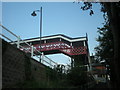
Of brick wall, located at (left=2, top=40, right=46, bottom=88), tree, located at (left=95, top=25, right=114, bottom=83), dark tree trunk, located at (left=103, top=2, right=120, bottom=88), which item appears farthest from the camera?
tree, located at (left=95, top=25, right=114, bottom=83)

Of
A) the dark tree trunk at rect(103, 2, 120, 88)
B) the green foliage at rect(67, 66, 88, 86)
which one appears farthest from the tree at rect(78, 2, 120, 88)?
the green foliage at rect(67, 66, 88, 86)

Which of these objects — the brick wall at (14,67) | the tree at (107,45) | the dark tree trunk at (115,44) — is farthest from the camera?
the tree at (107,45)

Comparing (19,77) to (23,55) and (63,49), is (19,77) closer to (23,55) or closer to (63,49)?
(23,55)

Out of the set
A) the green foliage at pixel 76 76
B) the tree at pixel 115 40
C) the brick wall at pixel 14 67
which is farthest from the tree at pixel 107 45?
the brick wall at pixel 14 67

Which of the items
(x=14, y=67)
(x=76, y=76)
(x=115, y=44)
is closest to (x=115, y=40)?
(x=115, y=44)

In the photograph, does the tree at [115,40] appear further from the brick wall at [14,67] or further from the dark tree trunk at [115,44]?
the brick wall at [14,67]

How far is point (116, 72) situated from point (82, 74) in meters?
8.22

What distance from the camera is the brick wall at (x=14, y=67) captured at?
732cm

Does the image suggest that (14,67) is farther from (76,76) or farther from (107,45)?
(107,45)

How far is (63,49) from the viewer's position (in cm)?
2952

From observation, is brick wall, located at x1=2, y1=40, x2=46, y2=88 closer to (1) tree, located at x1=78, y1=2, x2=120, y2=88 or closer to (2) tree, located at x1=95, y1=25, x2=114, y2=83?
(1) tree, located at x1=78, y1=2, x2=120, y2=88

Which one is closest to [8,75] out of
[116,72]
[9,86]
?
[9,86]

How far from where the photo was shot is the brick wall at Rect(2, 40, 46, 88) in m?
7.32

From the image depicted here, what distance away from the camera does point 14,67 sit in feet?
27.2
